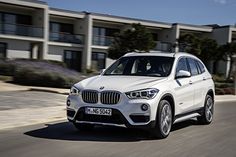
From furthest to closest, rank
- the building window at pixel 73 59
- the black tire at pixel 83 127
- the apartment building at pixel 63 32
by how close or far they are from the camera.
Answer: the building window at pixel 73 59, the apartment building at pixel 63 32, the black tire at pixel 83 127

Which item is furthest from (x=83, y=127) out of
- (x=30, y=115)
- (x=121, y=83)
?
(x=30, y=115)

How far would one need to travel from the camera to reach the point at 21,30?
4006 centimetres

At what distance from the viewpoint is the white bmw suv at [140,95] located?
27.6 ft

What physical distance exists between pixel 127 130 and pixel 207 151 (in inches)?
96.5

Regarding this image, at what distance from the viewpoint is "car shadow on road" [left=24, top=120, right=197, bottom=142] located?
8.73 meters

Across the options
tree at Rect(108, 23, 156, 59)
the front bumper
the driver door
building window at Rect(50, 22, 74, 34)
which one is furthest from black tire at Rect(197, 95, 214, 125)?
building window at Rect(50, 22, 74, 34)

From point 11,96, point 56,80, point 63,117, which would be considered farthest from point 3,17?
point 63,117

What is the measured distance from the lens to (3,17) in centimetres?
4044

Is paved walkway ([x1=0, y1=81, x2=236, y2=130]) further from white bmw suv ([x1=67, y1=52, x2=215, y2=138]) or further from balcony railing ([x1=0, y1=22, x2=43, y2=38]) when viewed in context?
balcony railing ([x1=0, y1=22, x2=43, y2=38])

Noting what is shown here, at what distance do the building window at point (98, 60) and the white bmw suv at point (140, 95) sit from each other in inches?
1457

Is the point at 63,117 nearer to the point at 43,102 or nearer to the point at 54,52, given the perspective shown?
the point at 43,102

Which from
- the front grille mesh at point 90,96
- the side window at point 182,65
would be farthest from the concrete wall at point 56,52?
the front grille mesh at point 90,96

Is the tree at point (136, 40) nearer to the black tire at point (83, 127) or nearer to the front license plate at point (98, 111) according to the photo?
the black tire at point (83, 127)

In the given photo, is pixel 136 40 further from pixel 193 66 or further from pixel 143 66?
pixel 143 66
